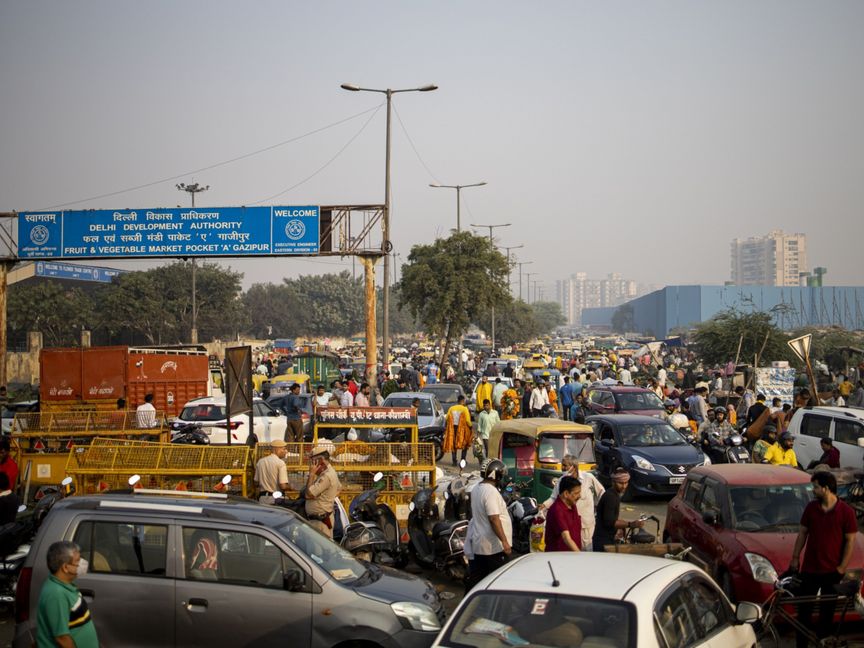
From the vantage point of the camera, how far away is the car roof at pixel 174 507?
7.06m

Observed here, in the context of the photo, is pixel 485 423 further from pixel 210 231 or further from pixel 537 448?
pixel 210 231

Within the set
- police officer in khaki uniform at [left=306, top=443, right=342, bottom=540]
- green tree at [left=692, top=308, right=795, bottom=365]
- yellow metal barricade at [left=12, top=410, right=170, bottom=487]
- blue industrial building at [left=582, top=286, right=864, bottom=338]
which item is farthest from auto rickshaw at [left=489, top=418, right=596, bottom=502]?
blue industrial building at [left=582, top=286, right=864, bottom=338]

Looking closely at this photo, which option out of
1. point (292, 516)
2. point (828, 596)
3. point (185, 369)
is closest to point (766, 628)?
point (828, 596)

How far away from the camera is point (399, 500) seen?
1234 centimetres

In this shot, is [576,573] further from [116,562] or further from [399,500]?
[399,500]

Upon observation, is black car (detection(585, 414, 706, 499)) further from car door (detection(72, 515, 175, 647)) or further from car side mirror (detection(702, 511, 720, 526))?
car door (detection(72, 515, 175, 647))

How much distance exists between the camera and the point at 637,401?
23.0 m

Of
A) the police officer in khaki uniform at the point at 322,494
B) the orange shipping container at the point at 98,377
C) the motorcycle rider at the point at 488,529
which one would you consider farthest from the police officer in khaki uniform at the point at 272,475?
the orange shipping container at the point at 98,377

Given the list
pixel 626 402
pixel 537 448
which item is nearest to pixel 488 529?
pixel 537 448

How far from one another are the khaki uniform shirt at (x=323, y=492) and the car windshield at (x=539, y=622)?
5260mm

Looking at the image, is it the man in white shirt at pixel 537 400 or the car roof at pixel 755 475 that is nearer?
the car roof at pixel 755 475

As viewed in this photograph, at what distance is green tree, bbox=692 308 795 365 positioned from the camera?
4106 cm

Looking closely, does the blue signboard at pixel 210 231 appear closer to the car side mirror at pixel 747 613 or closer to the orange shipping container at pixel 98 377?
the orange shipping container at pixel 98 377

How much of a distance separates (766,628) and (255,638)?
3847mm
